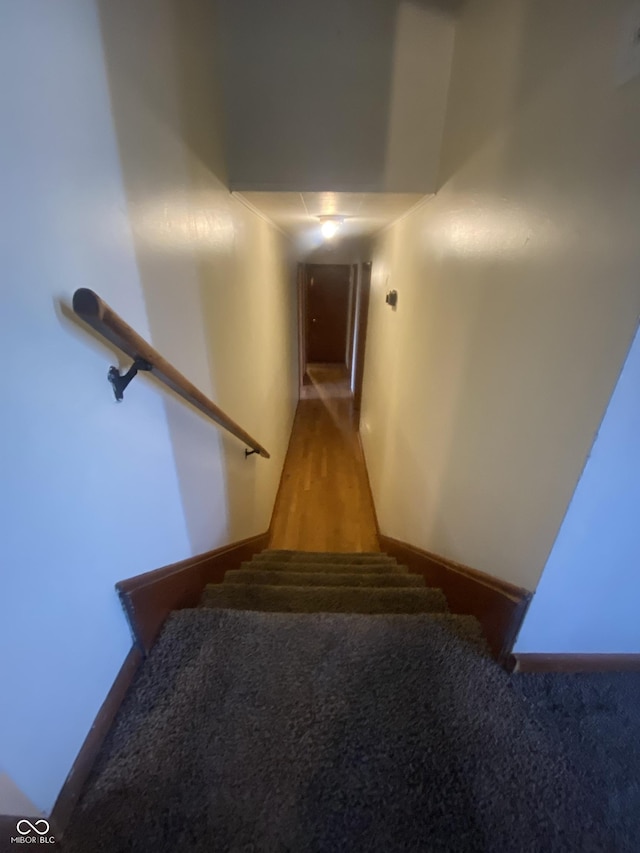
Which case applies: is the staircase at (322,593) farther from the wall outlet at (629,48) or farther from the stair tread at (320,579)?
the wall outlet at (629,48)

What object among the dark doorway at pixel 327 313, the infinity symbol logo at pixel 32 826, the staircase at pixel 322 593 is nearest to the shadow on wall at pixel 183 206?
the staircase at pixel 322 593

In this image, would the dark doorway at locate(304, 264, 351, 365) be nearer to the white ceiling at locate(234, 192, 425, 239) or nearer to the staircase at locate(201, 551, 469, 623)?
the white ceiling at locate(234, 192, 425, 239)

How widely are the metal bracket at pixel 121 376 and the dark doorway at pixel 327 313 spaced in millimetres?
6507

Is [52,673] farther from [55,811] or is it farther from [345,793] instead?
[345,793]

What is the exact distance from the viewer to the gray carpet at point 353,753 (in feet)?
2.56

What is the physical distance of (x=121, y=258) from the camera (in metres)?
0.90

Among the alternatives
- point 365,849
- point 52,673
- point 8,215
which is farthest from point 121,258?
point 365,849

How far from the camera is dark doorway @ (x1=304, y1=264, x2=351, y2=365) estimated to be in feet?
24.1

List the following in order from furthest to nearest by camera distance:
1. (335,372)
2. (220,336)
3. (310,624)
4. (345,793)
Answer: (335,372) < (220,336) < (310,624) < (345,793)

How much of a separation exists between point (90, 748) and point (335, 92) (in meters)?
2.26

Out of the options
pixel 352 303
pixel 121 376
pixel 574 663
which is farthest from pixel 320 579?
pixel 352 303

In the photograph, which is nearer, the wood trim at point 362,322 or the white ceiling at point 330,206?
the white ceiling at point 330,206

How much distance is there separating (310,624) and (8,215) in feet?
3.86

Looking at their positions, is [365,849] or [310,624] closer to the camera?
[365,849]
